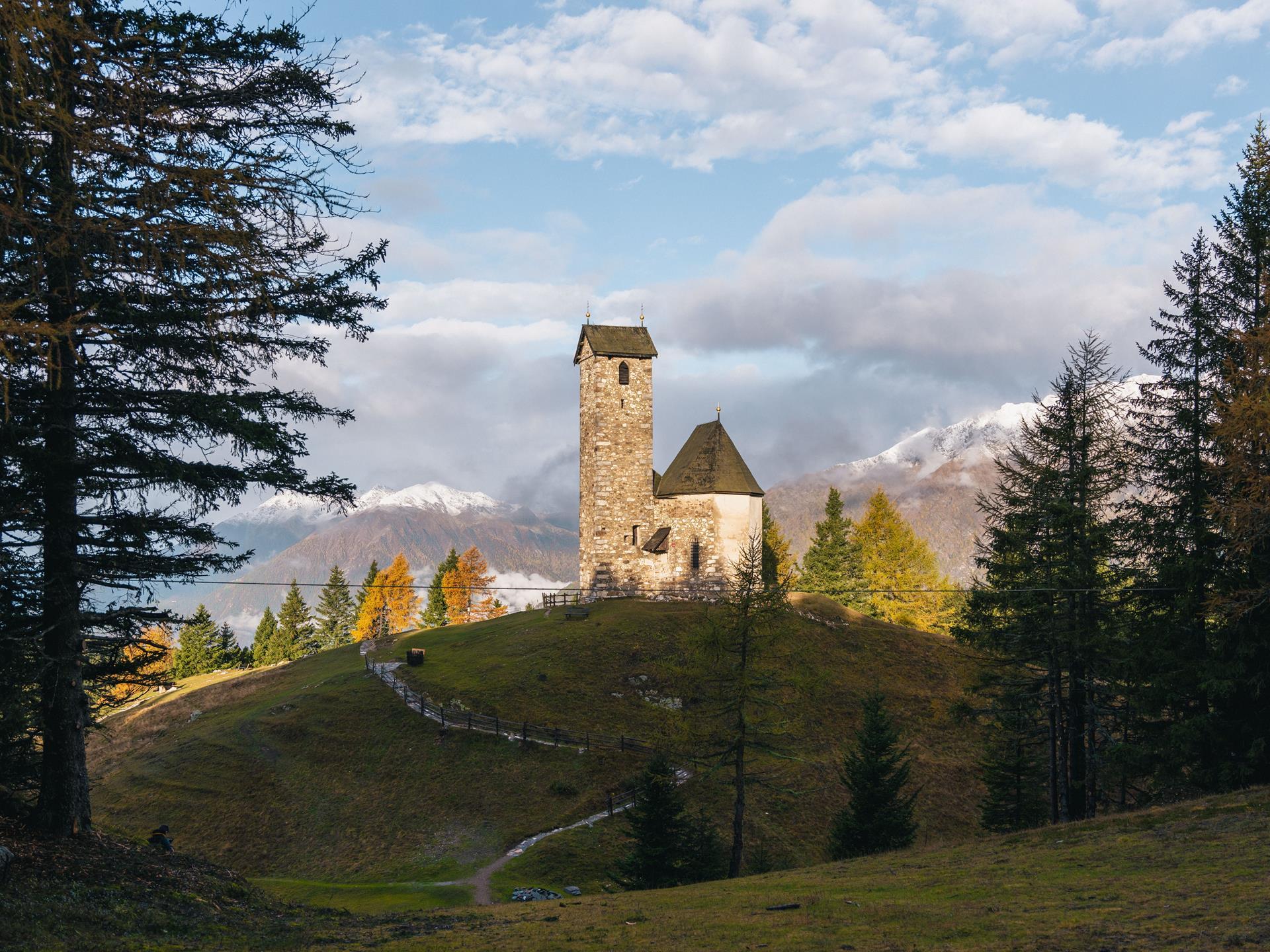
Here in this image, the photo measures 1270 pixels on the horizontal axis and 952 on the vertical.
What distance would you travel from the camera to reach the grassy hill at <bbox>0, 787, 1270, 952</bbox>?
13500mm

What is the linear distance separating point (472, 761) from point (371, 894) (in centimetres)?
1145

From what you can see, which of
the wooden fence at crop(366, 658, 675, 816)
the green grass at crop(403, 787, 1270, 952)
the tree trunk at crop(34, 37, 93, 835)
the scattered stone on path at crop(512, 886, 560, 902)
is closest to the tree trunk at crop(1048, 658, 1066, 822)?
the green grass at crop(403, 787, 1270, 952)

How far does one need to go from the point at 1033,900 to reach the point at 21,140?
2071cm

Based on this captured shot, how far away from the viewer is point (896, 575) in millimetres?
72250

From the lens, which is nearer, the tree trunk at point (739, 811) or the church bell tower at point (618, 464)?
the tree trunk at point (739, 811)

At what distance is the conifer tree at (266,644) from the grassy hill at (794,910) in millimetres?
78172

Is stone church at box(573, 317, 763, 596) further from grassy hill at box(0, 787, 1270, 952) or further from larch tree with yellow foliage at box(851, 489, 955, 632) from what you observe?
grassy hill at box(0, 787, 1270, 952)

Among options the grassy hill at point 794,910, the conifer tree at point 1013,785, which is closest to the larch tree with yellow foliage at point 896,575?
the conifer tree at point 1013,785

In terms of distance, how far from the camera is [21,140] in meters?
13.9

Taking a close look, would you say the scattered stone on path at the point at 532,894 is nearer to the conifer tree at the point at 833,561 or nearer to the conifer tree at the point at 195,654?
the conifer tree at the point at 833,561

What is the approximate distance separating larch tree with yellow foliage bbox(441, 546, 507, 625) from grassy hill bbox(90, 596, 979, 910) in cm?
3038

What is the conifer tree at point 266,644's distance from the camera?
308 feet

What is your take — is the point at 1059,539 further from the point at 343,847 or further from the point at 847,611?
the point at 847,611

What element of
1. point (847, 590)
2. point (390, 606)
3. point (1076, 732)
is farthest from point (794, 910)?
point (390, 606)
